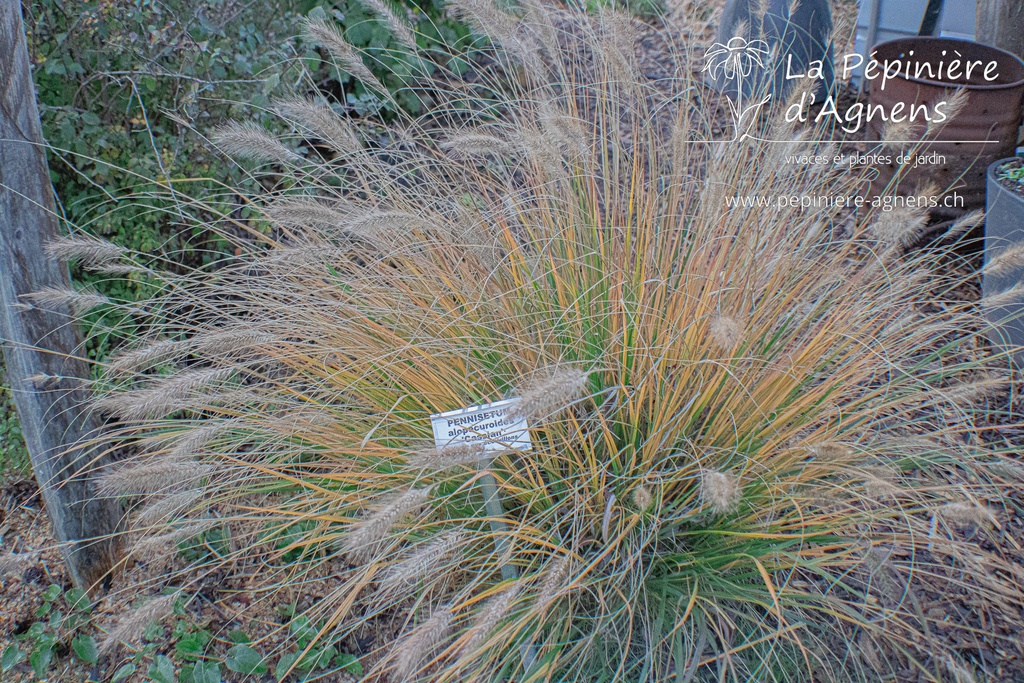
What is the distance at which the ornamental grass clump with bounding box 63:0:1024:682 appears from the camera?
6.11ft

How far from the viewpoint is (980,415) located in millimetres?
2857

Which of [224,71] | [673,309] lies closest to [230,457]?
[673,309]

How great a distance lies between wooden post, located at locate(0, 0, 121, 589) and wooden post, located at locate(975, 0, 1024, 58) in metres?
4.14

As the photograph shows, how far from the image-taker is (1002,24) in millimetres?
3725

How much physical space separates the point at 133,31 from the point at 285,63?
2.32ft

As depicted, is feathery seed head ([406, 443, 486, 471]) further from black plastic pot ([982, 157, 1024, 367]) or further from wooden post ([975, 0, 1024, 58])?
wooden post ([975, 0, 1024, 58])

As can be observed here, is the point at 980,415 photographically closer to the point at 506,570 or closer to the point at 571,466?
the point at 571,466

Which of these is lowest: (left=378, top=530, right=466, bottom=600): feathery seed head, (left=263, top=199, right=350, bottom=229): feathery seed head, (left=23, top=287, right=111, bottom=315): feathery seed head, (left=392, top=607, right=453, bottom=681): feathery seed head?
(left=392, top=607, right=453, bottom=681): feathery seed head

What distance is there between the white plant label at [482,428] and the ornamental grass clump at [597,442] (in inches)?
1.7

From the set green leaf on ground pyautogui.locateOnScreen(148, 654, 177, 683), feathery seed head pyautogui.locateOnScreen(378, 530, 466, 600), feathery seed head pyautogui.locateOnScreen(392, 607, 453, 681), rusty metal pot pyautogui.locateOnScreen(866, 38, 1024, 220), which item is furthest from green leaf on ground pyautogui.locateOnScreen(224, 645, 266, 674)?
rusty metal pot pyautogui.locateOnScreen(866, 38, 1024, 220)

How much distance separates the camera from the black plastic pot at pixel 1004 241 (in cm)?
279

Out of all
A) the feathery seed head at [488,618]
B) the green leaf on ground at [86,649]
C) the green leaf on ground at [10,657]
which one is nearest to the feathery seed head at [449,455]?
the feathery seed head at [488,618]

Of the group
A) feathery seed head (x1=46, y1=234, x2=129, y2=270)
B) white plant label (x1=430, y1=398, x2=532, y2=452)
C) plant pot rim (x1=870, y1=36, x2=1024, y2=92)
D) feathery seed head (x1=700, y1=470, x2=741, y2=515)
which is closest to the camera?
feathery seed head (x1=700, y1=470, x2=741, y2=515)

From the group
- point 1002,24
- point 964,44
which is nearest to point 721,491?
point 964,44
